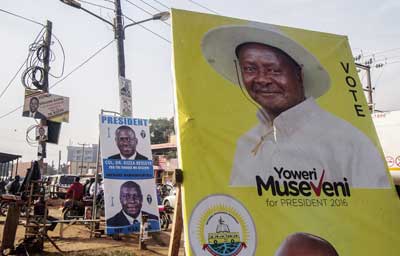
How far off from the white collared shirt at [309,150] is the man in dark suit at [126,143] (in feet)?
17.7

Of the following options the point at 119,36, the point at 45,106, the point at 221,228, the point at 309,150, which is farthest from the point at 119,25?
the point at 221,228

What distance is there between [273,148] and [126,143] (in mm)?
5597

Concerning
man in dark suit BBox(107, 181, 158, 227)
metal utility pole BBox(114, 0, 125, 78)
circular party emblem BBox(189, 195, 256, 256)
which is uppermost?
metal utility pole BBox(114, 0, 125, 78)

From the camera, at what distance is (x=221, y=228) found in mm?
2721

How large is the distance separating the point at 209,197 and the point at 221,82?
38.1 inches

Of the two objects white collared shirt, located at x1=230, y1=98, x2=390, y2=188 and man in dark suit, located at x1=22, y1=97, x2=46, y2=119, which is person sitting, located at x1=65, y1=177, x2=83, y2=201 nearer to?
man in dark suit, located at x1=22, y1=97, x2=46, y2=119

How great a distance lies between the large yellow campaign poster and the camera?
283 centimetres

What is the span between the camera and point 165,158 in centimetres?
3722

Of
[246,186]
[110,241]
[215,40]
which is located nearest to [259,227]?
[246,186]

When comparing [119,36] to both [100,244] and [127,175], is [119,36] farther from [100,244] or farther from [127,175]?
[100,244]

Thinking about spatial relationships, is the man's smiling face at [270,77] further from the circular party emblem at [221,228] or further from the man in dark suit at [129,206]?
the man in dark suit at [129,206]

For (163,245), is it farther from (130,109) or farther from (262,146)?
(262,146)

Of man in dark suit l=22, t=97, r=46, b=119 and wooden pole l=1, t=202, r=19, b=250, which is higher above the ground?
man in dark suit l=22, t=97, r=46, b=119

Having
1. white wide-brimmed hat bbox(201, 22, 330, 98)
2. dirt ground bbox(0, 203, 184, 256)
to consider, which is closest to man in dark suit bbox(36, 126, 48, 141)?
dirt ground bbox(0, 203, 184, 256)
